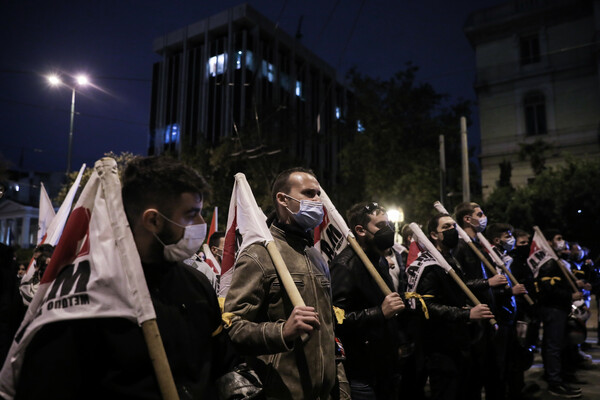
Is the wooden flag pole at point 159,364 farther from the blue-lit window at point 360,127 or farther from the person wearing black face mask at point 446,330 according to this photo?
the blue-lit window at point 360,127

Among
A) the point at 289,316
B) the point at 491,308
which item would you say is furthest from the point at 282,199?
the point at 491,308

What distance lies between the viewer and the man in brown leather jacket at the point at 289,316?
7.93ft

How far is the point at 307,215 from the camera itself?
3.14 m

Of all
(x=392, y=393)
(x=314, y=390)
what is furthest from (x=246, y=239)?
(x=392, y=393)

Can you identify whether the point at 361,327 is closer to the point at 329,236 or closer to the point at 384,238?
the point at 384,238

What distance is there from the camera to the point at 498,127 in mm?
34031

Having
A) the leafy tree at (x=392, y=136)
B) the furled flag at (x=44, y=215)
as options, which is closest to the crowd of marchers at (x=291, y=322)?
the furled flag at (x=44, y=215)

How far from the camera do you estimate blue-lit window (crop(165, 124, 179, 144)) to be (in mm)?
50625

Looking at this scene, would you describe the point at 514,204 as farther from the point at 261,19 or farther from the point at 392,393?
the point at 261,19

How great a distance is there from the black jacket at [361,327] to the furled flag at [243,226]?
91cm

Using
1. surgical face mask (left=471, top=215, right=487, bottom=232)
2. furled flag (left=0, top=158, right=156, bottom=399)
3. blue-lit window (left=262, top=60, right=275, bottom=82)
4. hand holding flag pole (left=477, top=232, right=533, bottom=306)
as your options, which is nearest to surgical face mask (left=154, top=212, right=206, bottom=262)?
furled flag (left=0, top=158, right=156, bottom=399)

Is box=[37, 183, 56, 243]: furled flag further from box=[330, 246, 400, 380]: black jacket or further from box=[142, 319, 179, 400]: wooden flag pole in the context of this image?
box=[142, 319, 179, 400]: wooden flag pole

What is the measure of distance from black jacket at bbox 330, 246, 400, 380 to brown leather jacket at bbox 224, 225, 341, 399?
2.38ft

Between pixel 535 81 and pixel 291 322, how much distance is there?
120 feet
